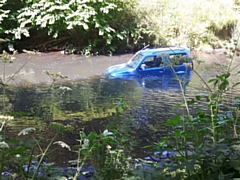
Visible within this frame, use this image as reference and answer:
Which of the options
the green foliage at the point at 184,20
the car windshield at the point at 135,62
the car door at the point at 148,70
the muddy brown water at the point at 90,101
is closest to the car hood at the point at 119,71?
the car windshield at the point at 135,62

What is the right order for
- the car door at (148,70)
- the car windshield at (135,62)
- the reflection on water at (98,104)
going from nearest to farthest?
the reflection on water at (98,104) < the car door at (148,70) < the car windshield at (135,62)

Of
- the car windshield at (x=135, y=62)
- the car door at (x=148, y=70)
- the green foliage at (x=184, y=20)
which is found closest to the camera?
the car door at (x=148, y=70)

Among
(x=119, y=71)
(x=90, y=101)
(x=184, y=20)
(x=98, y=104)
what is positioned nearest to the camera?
(x=98, y=104)

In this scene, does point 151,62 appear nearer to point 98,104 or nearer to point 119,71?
point 119,71

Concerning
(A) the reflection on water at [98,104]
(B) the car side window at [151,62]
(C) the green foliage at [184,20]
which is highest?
(C) the green foliage at [184,20]

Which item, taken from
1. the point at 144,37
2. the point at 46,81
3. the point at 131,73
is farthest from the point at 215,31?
the point at 46,81

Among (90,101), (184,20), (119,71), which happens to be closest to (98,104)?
(90,101)

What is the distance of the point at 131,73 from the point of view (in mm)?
10562

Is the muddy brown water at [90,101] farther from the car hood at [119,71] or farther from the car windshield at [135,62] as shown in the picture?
the car windshield at [135,62]

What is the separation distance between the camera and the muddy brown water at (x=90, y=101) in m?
5.33

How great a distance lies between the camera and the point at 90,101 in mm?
7801

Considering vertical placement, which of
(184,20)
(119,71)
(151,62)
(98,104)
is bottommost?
(98,104)

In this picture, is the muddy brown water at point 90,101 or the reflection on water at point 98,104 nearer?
the muddy brown water at point 90,101

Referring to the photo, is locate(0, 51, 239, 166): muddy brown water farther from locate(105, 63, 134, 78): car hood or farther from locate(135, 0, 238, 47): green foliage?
locate(135, 0, 238, 47): green foliage
